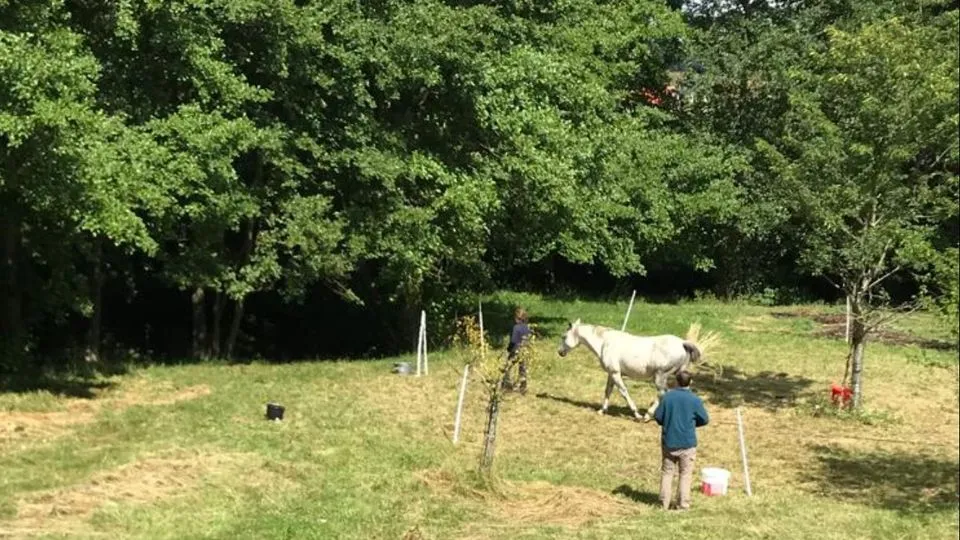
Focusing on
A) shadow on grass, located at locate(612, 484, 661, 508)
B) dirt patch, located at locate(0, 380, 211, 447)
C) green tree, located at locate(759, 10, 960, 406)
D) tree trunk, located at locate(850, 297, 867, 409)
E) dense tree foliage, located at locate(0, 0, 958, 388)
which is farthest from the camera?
tree trunk, located at locate(850, 297, 867, 409)

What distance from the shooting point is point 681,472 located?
12.1 metres

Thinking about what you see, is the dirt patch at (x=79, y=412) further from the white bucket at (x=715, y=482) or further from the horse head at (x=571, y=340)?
the white bucket at (x=715, y=482)

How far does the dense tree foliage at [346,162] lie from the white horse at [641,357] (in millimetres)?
3038

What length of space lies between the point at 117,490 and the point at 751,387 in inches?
500

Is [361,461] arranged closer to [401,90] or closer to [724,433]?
[724,433]

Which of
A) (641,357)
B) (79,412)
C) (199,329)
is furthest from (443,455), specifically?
(199,329)

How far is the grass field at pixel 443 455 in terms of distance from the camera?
10.9 m

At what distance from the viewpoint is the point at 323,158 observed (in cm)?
2186

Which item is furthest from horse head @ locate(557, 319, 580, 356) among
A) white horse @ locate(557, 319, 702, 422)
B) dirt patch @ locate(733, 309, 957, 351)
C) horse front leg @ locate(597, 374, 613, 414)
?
dirt patch @ locate(733, 309, 957, 351)

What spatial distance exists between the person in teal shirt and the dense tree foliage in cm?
307

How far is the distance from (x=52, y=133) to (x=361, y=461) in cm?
679

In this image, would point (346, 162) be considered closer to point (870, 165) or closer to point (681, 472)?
point (870, 165)

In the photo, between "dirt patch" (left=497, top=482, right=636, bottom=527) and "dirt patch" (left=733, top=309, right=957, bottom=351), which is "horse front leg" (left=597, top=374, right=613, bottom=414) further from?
"dirt patch" (left=733, top=309, right=957, bottom=351)

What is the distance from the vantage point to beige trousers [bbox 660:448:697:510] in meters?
12.0
